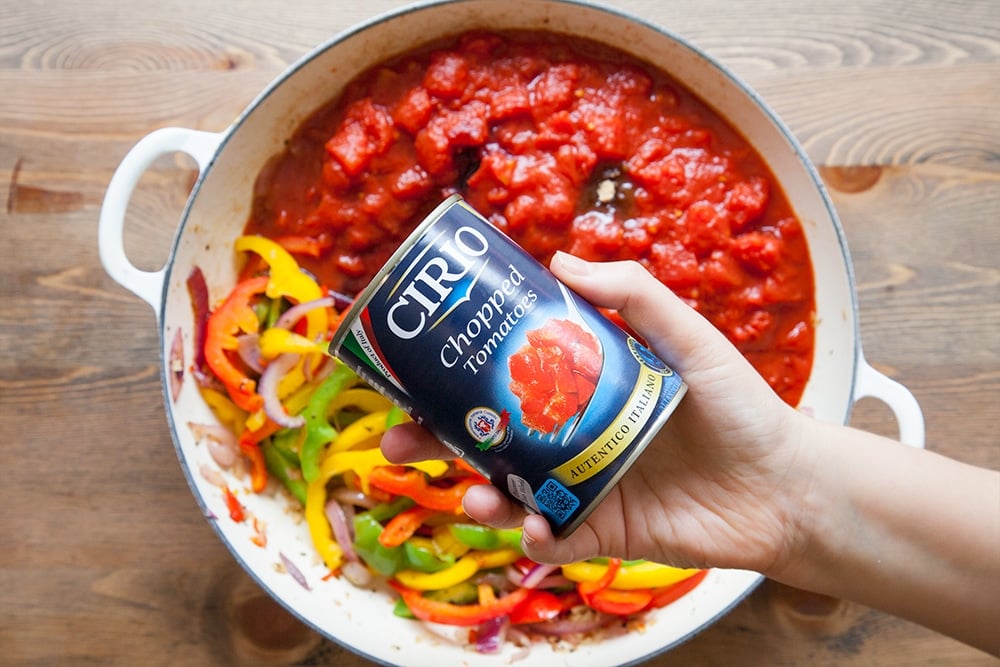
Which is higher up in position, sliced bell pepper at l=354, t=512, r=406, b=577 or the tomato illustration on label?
the tomato illustration on label

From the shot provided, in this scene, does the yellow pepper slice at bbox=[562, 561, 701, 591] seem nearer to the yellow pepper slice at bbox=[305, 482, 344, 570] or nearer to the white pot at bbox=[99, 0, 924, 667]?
the white pot at bbox=[99, 0, 924, 667]

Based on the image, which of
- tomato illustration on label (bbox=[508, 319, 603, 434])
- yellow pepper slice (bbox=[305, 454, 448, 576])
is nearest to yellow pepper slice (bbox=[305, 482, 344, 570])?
yellow pepper slice (bbox=[305, 454, 448, 576])

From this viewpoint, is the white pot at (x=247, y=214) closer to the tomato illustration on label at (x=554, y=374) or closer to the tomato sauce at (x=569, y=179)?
the tomato sauce at (x=569, y=179)

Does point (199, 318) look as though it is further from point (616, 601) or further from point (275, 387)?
point (616, 601)

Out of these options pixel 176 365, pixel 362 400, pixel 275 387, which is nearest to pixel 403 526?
pixel 362 400

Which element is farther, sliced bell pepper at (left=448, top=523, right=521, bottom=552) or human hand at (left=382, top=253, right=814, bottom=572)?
sliced bell pepper at (left=448, top=523, right=521, bottom=552)

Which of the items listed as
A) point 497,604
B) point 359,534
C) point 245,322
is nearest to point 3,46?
point 245,322
